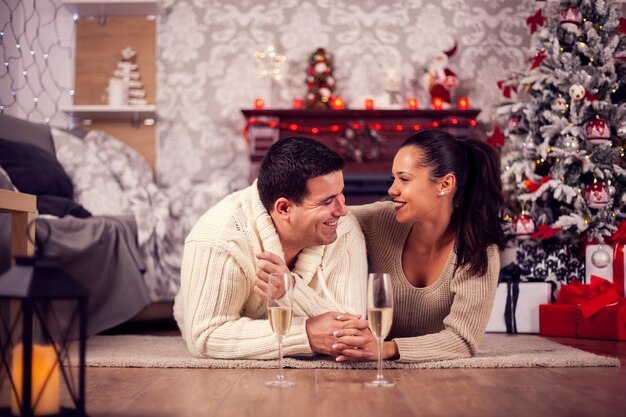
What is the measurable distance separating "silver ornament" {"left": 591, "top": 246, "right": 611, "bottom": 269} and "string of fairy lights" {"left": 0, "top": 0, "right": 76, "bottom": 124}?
351 cm

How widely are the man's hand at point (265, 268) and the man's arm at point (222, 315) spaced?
14cm

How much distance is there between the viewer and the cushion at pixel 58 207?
331cm

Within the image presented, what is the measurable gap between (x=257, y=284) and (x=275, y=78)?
139 inches

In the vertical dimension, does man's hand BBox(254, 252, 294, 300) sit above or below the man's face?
below

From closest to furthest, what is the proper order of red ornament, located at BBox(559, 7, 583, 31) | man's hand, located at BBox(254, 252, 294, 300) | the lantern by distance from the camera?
the lantern
man's hand, located at BBox(254, 252, 294, 300)
red ornament, located at BBox(559, 7, 583, 31)

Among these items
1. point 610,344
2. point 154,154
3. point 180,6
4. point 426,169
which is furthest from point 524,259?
point 180,6

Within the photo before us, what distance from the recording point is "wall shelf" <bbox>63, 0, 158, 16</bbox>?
5117 millimetres

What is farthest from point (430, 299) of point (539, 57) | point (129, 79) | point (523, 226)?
point (129, 79)

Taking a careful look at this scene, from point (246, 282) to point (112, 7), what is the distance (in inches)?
146

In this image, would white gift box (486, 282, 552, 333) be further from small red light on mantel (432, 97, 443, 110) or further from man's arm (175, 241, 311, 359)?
man's arm (175, 241, 311, 359)

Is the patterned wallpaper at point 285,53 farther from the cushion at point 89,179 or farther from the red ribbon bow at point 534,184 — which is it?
the red ribbon bow at point 534,184

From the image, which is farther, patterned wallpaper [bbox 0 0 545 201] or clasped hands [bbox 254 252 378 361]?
patterned wallpaper [bbox 0 0 545 201]

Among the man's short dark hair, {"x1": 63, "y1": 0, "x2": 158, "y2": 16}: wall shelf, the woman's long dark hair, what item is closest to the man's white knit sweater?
the man's short dark hair

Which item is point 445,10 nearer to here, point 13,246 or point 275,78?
point 275,78
